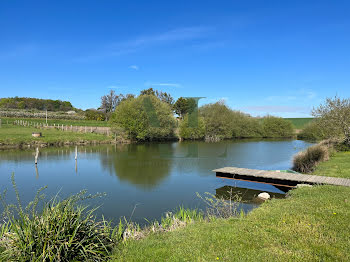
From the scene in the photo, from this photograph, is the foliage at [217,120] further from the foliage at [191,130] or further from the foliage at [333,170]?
the foliage at [333,170]

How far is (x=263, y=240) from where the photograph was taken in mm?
4602

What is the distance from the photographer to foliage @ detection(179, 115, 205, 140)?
47.4 m

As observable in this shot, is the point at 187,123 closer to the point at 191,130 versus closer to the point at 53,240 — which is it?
the point at 191,130

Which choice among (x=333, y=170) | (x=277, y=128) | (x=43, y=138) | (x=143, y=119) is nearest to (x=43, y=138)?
(x=43, y=138)

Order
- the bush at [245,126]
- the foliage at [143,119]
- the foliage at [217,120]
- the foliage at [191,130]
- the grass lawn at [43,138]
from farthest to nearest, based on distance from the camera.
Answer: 1. the bush at [245,126]
2. the foliage at [217,120]
3. the foliage at [191,130]
4. the foliage at [143,119]
5. the grass lawn at [43,138]

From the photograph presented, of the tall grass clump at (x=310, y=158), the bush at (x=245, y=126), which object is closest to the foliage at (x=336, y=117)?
the tall grass clump at (x=310, y=158)

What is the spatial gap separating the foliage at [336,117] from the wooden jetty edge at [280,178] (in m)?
13.0

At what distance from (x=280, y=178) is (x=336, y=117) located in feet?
46.7

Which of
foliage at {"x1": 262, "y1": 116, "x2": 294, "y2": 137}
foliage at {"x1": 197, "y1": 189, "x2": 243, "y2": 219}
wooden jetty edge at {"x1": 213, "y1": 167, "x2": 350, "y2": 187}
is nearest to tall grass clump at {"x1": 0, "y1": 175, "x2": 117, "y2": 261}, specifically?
foliage at {"x1": 197, "y1": 189, "x2": 243, "y2": 219}

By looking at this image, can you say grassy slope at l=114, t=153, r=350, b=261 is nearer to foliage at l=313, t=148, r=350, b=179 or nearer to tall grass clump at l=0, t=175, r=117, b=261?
tall grass clump at l=0, t=175, r=117, b=261

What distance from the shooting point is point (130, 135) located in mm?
41656

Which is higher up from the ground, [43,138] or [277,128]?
[277,128]

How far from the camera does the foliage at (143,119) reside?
40.5 metres

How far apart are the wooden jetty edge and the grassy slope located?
376 cm
